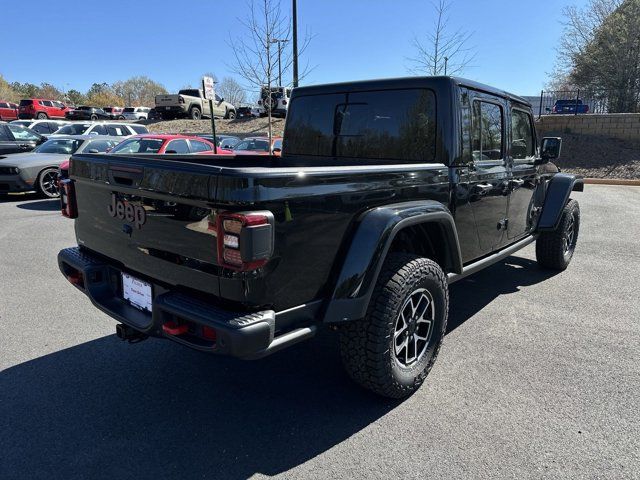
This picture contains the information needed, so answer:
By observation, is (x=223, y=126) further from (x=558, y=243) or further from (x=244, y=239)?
(x=244, y=239)

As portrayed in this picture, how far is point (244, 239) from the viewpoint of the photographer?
201 cm

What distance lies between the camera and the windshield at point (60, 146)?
11.5 metres

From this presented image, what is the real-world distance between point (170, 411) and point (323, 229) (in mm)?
1509

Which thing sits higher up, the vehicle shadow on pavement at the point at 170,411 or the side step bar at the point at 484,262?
the side step bar at the point at 484,262

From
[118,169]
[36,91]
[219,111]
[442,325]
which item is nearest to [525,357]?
[442,325]

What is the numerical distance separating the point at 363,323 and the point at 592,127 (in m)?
20.3

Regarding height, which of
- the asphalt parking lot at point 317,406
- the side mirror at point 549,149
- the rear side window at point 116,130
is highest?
the rear side window at point 116,130

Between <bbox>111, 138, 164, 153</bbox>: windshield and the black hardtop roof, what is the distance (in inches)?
255

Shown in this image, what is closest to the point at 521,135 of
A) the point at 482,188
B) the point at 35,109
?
the point at 482,188

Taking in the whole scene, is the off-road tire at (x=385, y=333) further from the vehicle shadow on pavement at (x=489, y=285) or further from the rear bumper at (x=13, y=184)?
the rear bumper at (x=13, y=184)

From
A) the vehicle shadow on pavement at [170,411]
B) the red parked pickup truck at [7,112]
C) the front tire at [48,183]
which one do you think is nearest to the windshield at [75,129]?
the front tire at [48,183]

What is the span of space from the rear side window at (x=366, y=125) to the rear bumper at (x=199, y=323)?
72.2 inches

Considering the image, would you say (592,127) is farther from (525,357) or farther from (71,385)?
(71,385)

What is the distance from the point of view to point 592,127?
1902 cm
